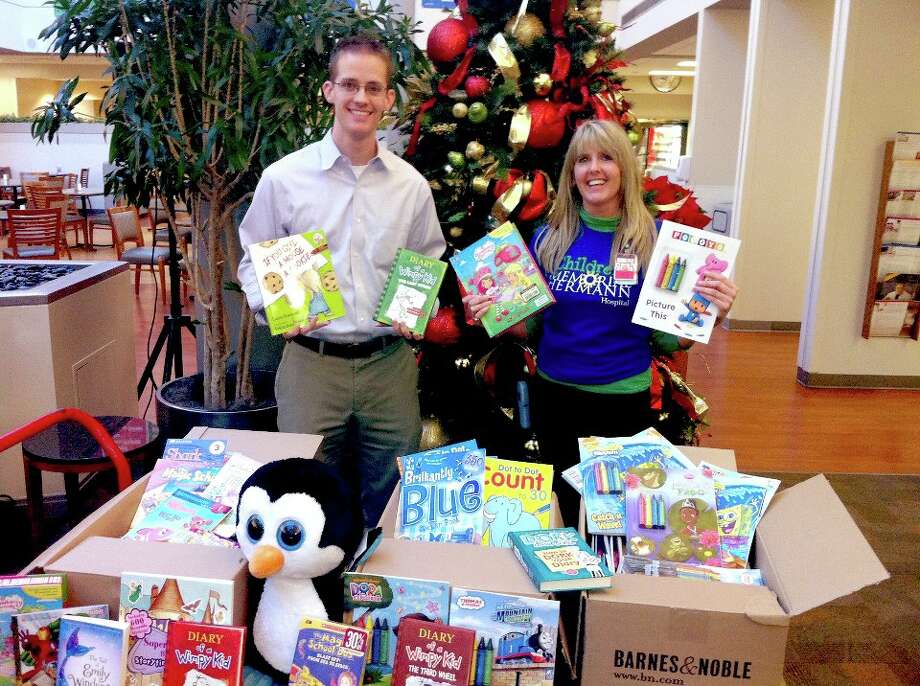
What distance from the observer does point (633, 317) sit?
1.92 metres

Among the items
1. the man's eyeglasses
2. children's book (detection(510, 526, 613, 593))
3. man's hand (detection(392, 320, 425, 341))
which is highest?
the man's eyeglasses

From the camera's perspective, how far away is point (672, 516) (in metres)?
1.52

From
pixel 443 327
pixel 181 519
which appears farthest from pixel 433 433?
pixel 181 519

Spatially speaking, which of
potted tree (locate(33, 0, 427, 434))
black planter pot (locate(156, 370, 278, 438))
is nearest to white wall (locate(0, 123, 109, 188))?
black planter pot (locate(156, 370, 278, 438))

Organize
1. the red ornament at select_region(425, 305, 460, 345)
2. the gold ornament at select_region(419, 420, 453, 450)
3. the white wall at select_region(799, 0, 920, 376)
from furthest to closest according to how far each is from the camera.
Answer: the white wall at select_region(799, 0, 920, 376) < the gold ornament at select_region(419, 420, 453, 450) < the red ornament at select_region(425, 305, 460, 345)

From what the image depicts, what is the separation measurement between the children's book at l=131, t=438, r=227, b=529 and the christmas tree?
40.7 inches

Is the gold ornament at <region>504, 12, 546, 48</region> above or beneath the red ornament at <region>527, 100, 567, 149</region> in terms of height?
above

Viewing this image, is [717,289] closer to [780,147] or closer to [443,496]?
[443,496]

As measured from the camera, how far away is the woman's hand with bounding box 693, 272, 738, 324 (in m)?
1.87

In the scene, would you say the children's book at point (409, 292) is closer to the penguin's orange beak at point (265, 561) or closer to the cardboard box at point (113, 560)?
the cardboard box at point (113, 560)

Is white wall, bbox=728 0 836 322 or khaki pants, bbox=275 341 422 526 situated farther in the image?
white wall, bbox=728 0 836 322

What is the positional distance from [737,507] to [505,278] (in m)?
0.76

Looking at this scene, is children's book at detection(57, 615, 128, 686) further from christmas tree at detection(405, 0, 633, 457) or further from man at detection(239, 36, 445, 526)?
christmas tree at detection(405, 0, 633, 457)

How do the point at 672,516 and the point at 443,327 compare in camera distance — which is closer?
the point at 672,516
